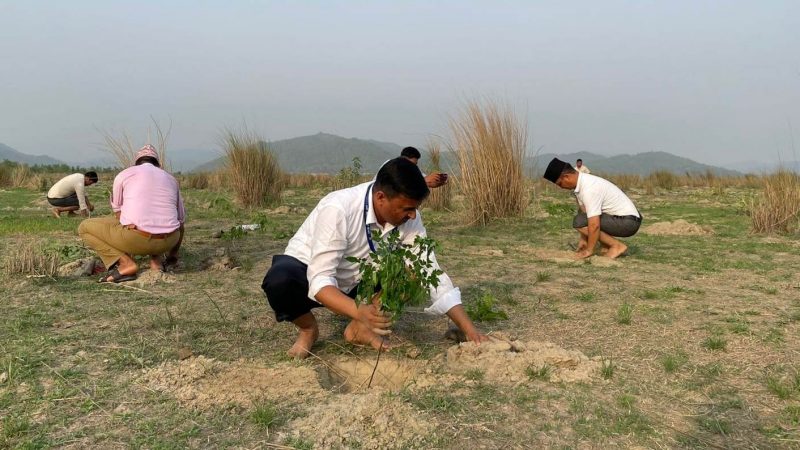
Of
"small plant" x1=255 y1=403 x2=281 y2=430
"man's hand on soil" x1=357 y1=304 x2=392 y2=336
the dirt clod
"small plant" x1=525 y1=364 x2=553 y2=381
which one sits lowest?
"small plant" x1=525 y1=364 x2=553 y2=381

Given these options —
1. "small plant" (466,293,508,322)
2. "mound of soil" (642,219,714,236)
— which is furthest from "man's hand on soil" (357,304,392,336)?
"mound of soil" (642,219,714,236)

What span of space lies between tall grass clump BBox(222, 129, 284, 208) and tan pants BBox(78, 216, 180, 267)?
4.79 metres

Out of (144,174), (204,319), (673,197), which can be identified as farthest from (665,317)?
(673,197)

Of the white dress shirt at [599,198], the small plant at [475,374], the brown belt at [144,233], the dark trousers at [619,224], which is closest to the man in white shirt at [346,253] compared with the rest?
the small plant at [475,374]

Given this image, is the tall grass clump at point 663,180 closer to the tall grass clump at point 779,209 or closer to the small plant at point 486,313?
the tall grass clump at point 779,209

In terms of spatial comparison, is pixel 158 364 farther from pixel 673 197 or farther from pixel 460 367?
pixel 673 197

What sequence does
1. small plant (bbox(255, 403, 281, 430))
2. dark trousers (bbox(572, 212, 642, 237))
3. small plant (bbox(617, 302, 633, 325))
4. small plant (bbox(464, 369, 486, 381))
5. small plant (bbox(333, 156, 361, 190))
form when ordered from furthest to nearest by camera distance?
small plant (bbox(333, 156, 361, 190)) < dark trousers (bbox(572, 212, 642, 237)) < small plant (bbox(617, 302, 633, 325)) < small plant (bbox(464, 369, 486, 381)) < small plant (bbox(255, 403, 281, 430))

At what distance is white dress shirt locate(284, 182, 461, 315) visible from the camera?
2.34 metres

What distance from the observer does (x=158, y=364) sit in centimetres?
248

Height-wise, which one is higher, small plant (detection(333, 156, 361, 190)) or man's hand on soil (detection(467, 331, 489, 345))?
small plant (detection(333, 156, 361, 190))

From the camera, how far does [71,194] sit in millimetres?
8211

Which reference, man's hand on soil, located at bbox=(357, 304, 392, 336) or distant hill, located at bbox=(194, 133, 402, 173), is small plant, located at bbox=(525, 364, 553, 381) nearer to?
man's hand on soil, located at bbox=(357, 304, 392, 336)

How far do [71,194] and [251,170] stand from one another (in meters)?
2.75

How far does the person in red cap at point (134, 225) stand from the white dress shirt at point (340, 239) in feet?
6.87
